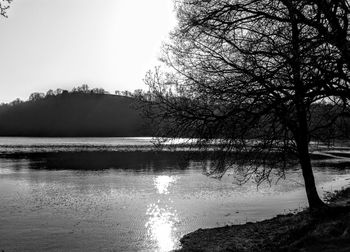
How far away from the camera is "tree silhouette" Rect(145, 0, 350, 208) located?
11492 millimetres

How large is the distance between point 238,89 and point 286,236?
5223 millimetres

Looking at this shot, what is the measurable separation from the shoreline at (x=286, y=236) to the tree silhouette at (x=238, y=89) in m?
2.55

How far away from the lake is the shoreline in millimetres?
1808

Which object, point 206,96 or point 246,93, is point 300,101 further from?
point 206,96

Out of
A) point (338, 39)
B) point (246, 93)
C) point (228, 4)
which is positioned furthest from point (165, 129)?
point (338, 39)

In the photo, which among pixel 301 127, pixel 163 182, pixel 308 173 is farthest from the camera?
pixel 163 182

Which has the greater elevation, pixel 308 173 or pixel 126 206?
pixel 308 173

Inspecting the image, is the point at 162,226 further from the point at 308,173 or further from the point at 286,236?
the point at 286,236

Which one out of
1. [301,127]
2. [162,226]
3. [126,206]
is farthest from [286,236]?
[126,206]

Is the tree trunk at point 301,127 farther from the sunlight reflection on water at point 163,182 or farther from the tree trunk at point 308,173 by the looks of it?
the sunlight reflection on water at point 163,182

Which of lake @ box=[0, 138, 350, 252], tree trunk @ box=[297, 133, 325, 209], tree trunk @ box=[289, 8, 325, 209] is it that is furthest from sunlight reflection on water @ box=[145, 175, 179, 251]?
tree trunk @ box=[289, 8, 325, 209]

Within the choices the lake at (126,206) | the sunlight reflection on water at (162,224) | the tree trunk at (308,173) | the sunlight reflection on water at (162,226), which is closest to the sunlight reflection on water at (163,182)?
the lake at (126,206)

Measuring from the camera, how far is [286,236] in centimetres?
1302

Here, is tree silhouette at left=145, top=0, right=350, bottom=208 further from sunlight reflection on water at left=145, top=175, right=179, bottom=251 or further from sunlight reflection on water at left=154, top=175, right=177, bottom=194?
sunlight reflection on water at left=154, top=175, right=177, bottom=194
